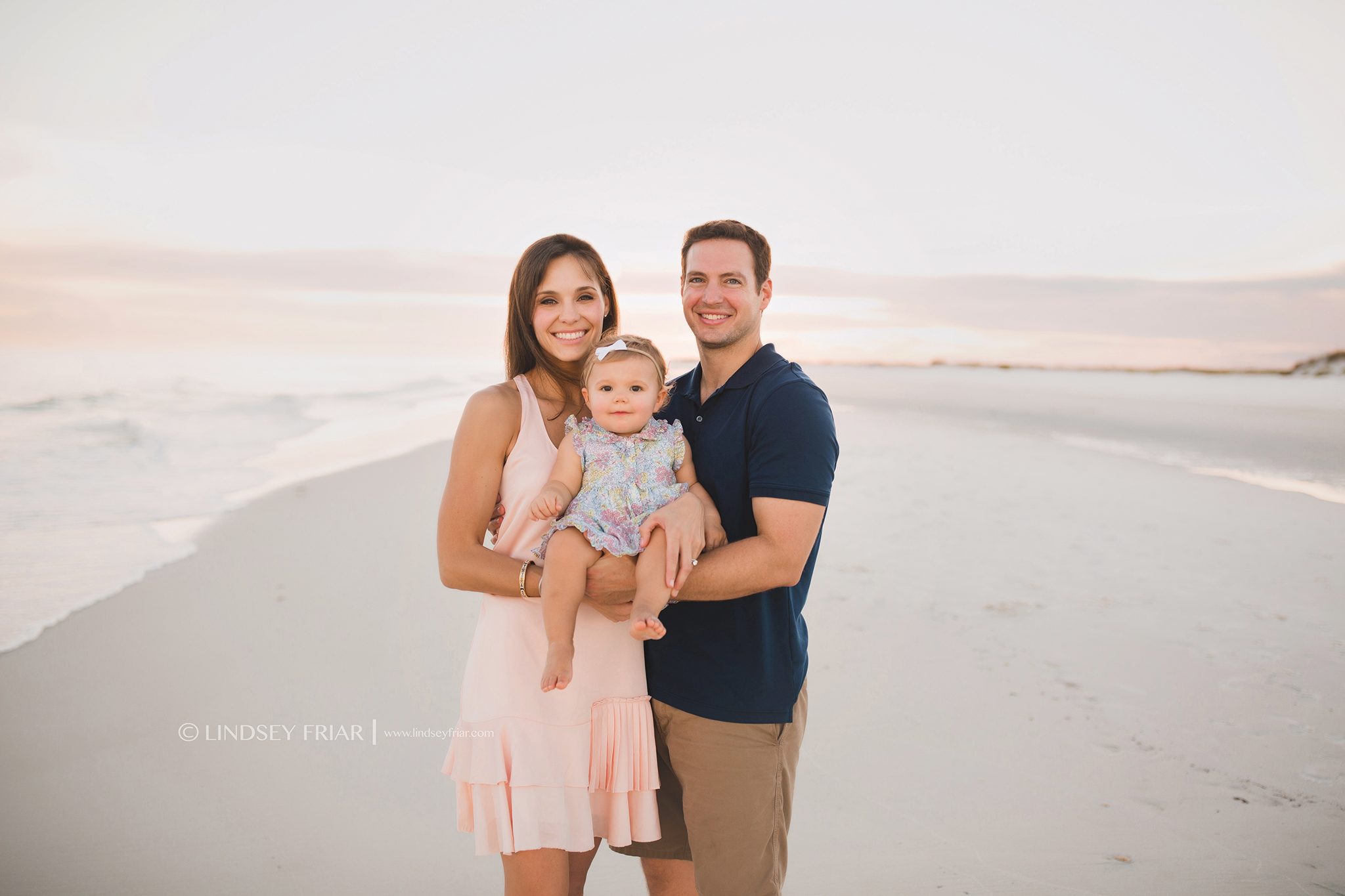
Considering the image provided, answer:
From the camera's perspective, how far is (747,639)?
7.79 ft

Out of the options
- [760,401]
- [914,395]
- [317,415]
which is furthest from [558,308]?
[914,395]

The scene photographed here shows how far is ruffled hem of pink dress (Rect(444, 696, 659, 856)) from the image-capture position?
89.2 inches

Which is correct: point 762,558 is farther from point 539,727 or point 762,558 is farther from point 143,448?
point 143,448

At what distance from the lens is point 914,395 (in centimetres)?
3039

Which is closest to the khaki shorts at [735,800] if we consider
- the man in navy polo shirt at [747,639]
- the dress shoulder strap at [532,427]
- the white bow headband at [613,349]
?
the man in navy polo shirt at [747,639]

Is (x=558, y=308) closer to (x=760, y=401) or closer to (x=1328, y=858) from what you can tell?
(x=760, y=401)

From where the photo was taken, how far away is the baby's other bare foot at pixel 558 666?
216 cm

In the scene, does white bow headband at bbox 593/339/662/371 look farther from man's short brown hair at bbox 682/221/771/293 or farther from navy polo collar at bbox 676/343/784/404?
man's short brown hair at bbox 682/221/771/293

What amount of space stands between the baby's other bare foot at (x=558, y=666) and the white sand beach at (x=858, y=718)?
4.99 feet

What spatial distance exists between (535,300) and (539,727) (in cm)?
143

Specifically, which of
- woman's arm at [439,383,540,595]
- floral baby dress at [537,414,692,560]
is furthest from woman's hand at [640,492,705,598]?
woman's arm at [439,383,540,595]

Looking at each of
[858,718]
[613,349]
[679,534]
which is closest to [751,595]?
[679,534]

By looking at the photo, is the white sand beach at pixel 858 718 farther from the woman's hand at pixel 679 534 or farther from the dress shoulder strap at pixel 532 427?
the dress shoulder strap at pixel 532 427

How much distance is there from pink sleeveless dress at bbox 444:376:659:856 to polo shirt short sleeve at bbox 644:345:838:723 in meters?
0.18
